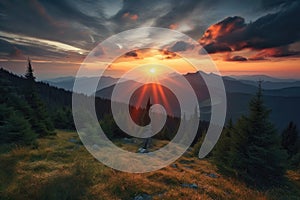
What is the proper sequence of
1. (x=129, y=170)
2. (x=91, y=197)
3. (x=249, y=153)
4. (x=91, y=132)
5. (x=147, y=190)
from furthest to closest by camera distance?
(x=91, y=132), (x=249, y=153), (x=129, y=170), (x=147, y=190), (x=91, y=197)

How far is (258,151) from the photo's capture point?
15.6 m

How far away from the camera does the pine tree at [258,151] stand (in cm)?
1555

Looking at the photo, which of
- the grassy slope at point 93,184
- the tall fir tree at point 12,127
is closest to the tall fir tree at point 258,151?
the grassy slope at point 93,184

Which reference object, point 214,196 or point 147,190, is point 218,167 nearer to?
point 214,196

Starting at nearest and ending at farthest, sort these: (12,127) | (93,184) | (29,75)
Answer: (93,184) → (12,127) → (29,75)

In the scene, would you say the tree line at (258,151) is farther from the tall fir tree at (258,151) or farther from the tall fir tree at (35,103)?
the tall fir tree at (35,103)

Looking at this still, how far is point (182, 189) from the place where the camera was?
1127 centimetres

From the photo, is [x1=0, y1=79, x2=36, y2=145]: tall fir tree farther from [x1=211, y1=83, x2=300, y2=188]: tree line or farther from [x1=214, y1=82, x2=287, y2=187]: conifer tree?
[x1=214, y1=82, x2=287, y2=187]: conifer tree

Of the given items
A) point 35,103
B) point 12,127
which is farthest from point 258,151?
point 35,103

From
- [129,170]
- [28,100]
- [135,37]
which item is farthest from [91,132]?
[135,37]

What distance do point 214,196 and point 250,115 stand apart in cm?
839

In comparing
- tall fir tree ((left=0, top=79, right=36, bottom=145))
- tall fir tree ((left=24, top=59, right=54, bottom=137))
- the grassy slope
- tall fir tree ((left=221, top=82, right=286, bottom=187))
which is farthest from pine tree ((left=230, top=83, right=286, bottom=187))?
tall fir tree ((left=24, top=59, right=54, bottom=137))

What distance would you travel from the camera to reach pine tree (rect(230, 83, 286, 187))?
15547mm

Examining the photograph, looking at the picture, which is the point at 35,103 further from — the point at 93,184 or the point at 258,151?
the point at 258,151
